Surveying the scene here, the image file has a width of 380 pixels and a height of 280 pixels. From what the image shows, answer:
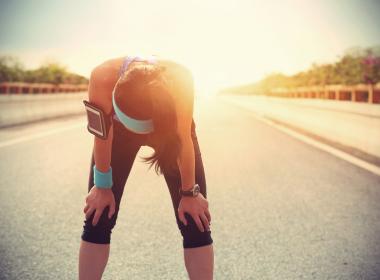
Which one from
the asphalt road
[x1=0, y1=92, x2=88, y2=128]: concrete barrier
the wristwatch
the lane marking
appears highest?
the wristwatch

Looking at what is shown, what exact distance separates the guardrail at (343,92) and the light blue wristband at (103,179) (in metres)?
22.8

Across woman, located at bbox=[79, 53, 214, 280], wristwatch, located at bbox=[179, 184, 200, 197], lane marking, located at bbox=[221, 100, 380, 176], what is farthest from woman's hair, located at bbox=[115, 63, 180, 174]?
lane marking, located at bbox=[221, 100, 380, 176]

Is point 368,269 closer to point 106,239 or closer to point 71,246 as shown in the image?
point 106,239

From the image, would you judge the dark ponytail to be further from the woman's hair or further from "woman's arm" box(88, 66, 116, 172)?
"woman's arm" box(88, 66, 116, 172)

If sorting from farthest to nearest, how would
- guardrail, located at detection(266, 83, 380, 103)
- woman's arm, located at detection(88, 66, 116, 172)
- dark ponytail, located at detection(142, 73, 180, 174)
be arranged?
guardrail, located at detection(266, 83, 380, 103) → woman's arm, located at detection(88, 66, 116, 172) → dark ponytail, located at detection(142, 73, 180, 174)

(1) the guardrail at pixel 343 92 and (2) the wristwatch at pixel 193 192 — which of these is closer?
(2) the wristwatch at pixel 193 192

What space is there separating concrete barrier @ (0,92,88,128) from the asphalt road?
701 cm

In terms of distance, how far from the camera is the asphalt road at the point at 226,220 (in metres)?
3.61

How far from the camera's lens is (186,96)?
2.31m

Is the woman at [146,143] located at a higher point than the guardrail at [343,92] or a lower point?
higher

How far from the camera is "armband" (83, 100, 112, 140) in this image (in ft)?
7.86

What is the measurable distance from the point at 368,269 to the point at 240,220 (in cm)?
164

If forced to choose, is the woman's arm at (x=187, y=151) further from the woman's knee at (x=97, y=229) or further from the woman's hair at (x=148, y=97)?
the woman's knee at (x=97, y=229)

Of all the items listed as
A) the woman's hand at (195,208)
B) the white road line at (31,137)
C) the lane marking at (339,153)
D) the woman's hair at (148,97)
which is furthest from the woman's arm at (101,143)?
the white road line at (31,137)
